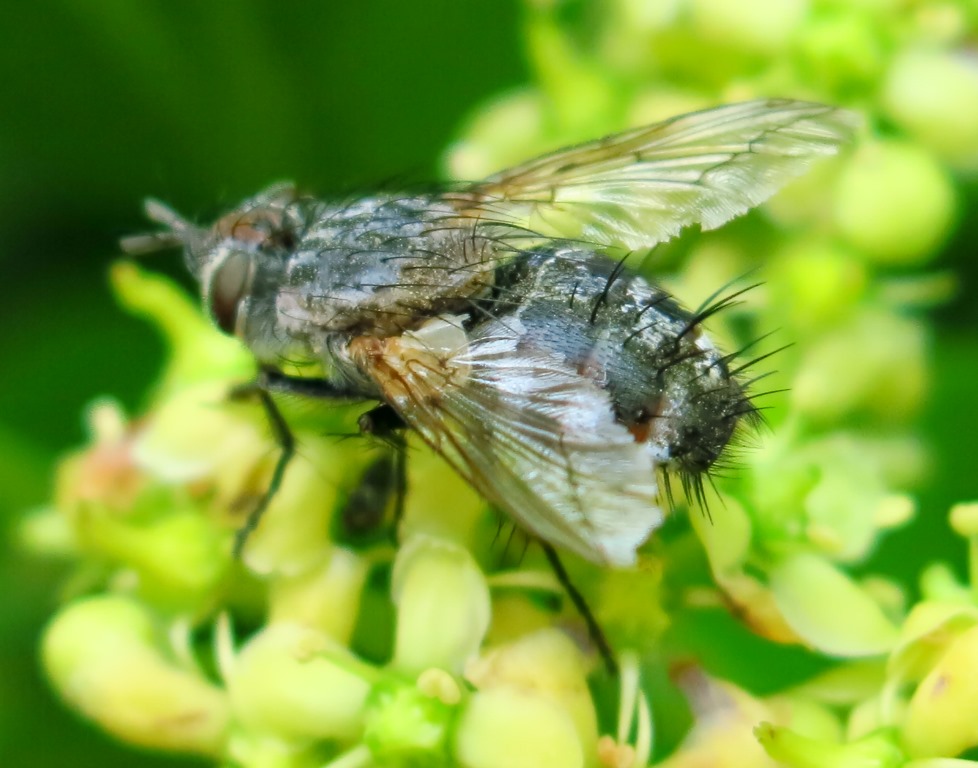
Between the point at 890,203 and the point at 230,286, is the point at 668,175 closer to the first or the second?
the point at 890,203

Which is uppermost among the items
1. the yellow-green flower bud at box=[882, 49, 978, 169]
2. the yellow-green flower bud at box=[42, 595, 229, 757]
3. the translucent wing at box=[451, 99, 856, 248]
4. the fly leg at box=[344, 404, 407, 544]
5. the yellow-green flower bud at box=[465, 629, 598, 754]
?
the yellow-green flower bud at box=[882, 49, 978, 169]

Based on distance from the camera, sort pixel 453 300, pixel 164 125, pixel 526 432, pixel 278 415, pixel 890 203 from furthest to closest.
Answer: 1. pixel 164 125
2. pixel 890 203
3. pixel 278 415
4. pixel 453 300
5. pixel 526 432

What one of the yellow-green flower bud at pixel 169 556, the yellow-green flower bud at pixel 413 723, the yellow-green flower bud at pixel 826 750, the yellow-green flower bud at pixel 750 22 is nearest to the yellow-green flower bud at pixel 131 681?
the yellow-green flower bud at pixel 169 556

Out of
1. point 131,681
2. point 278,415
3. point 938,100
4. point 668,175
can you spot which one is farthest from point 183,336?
point 938,100

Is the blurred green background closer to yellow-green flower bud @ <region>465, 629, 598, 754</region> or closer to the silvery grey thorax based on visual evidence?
the silvery grey thorax

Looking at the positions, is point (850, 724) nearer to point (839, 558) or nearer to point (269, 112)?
point (839, 558)

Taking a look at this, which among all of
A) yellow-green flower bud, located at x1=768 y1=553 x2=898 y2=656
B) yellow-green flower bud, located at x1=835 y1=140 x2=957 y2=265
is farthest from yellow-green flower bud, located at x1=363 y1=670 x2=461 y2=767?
→ yellow-green flower bud, located at x1=835 y1=140 x2=957 y2=265
